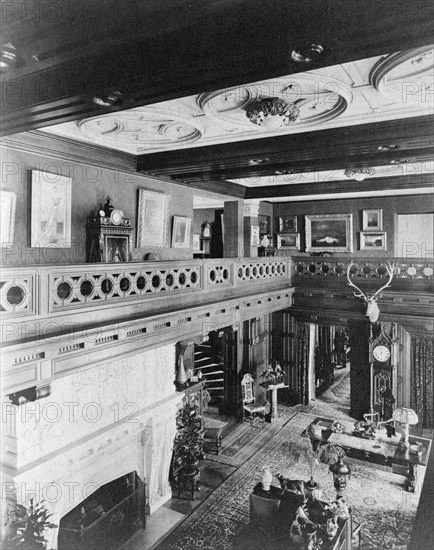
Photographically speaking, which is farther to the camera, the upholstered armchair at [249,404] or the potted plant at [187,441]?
the upholstered armchair at [249,404]

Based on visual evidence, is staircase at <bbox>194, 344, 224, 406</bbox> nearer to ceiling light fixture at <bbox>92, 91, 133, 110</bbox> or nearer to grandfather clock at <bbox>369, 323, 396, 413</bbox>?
grandfather clock at <bbox>369, 323, 396, 413</bbox>

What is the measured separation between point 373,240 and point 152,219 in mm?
7455

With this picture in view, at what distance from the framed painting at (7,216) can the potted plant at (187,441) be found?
18.0ft

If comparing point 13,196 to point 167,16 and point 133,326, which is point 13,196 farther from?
point 167,16

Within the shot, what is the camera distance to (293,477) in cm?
964

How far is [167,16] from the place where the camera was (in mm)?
2385

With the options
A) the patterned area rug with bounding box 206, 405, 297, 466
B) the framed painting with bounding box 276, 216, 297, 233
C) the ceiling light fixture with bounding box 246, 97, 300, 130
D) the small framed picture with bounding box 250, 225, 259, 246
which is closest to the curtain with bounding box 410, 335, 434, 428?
the patterned area rug with bounding box 206, 405, 297, 466

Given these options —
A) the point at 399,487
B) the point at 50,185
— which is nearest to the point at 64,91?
the point at 50,185

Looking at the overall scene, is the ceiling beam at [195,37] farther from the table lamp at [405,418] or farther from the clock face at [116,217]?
the table lamp at [405,418]

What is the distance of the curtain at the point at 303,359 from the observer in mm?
13445

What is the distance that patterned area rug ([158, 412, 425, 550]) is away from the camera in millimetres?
7684

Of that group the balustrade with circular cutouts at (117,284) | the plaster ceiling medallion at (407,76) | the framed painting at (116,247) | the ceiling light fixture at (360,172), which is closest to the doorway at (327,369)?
the ceiling light fixture at (360,172)

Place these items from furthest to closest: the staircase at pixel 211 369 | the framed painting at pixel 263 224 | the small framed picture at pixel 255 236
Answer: the framed painting at pixel 263 224 → the staircase at pixel 211 369 → the small framed picture at pixel 255 236

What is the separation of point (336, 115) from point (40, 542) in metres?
7.21
